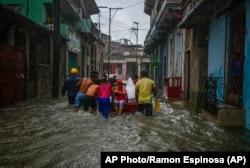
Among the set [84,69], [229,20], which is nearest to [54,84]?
[229,20]

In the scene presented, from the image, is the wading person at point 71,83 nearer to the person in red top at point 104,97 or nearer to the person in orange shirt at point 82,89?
the person in orange shirt at point 82,89

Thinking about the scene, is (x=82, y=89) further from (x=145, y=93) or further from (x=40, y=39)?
(x=40, y=39)

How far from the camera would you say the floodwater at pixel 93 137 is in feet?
19.3

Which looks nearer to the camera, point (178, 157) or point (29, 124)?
point (178, 157)

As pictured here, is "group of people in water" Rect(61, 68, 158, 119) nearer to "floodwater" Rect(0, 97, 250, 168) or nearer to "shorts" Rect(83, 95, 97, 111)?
"shorts" Rect(83, 95, 97, 111)

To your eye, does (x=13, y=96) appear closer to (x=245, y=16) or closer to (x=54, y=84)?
(x=54, y=84)

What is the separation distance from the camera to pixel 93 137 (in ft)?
24.5

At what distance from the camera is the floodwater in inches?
231

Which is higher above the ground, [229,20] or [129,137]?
[229,20]

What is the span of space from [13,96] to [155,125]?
6.77 meters

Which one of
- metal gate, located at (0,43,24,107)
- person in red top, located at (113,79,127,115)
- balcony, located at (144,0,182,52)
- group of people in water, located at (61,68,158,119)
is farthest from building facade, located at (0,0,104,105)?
balcony, located at (144,0,182,52)

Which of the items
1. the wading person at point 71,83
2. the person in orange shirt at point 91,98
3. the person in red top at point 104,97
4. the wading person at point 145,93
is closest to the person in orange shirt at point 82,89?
the person in orange shirt at point 91,98

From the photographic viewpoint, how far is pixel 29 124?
30.8 feet

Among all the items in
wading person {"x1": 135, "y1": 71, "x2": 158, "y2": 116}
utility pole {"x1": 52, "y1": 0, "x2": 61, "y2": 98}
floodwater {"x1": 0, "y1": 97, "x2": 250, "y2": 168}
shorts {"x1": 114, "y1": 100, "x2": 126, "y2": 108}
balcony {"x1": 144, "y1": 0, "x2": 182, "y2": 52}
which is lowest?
floodwater {"x1": 0, "y1": 97, "x2": 250, "y2": 168}
